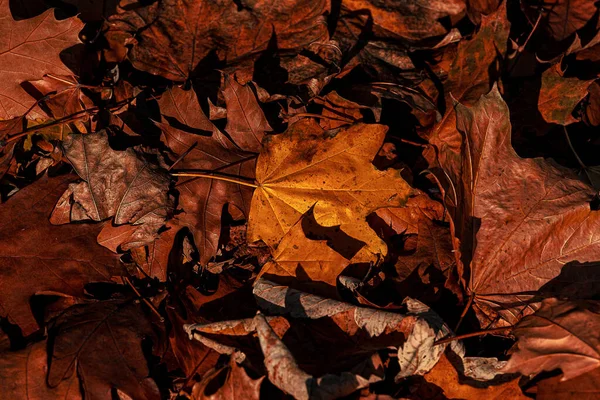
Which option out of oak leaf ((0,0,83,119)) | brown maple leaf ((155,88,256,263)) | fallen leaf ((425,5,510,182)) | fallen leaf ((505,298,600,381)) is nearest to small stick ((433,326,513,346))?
fallen leaf ((505,298,600,381))

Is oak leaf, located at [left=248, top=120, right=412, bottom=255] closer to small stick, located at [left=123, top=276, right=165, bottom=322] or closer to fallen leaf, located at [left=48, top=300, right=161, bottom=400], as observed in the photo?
small stick, located at [left=123, top=276, right=165, bottom=322]

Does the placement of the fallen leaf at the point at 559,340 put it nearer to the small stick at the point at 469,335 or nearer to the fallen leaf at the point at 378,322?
the small stick at the point at 469,335

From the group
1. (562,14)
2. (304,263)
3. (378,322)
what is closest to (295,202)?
(304,263)

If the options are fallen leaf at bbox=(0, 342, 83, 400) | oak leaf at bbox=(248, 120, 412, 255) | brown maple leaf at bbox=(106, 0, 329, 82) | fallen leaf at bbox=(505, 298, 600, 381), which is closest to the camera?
fallen leaf at bbox=(505, 298, 600, 381)

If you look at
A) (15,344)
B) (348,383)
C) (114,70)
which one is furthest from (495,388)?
(114,70)

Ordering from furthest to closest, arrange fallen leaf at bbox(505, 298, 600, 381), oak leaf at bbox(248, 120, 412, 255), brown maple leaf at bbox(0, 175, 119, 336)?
oak leaf at bbox(248, 120, 412, 255)
brown maple leaf at bbox(0, 175, 119, 336)
fallen leaf at bbox(505, 298, 600, 381)

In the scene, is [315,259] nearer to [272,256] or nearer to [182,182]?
[272,256]
